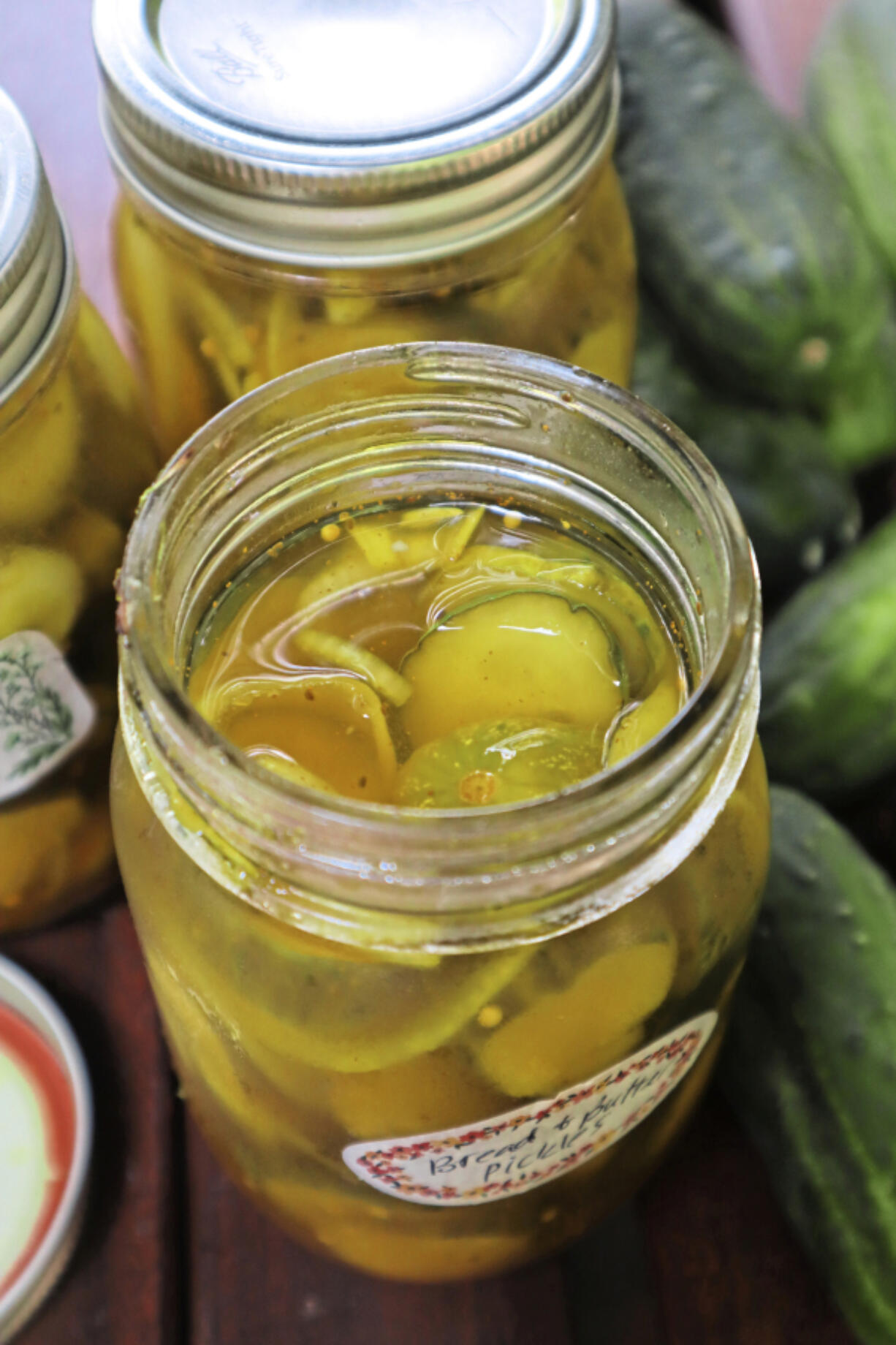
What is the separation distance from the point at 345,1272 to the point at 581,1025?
9.8 inches

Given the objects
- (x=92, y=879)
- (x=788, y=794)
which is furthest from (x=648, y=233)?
(x=92, y=879)

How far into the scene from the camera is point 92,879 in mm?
593

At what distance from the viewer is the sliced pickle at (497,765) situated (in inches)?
14.3

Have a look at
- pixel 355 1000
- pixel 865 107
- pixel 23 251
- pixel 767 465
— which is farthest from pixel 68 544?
pixel 865 107

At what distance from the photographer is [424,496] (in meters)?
0.46

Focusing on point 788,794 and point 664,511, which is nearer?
point 664,511

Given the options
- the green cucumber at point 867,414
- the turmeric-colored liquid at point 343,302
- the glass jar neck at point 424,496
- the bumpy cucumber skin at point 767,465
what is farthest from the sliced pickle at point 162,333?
the green cucumber at point 867,414

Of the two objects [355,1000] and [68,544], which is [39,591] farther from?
[355,1000]

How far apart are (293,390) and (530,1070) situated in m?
0.22

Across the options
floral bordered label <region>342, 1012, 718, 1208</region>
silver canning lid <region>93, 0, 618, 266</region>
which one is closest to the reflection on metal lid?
silver canning lid <region>93, 0, 618, 266</region>

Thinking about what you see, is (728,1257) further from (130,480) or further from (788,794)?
(130,480)

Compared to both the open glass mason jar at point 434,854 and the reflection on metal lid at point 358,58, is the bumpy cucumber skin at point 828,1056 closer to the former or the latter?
the open glass mason jar at point 434,854

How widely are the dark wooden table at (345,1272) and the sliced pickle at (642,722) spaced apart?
28cm

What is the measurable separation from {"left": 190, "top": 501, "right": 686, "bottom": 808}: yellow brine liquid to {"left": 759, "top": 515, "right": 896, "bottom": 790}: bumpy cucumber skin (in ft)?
0.76
